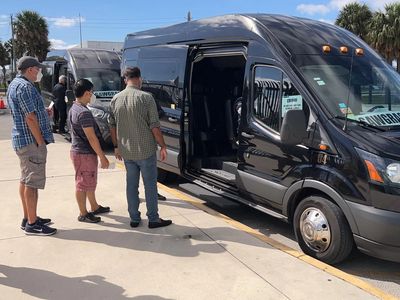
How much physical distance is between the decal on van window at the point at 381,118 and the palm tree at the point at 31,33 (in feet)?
158

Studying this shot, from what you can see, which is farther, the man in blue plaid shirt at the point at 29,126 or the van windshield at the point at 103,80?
the van windshield at the point at 103,80

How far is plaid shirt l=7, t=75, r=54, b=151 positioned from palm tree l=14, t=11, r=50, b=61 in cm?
4682

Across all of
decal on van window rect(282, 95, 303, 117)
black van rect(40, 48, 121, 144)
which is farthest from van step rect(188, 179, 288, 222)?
black van rect(40, 48, 121, 144)

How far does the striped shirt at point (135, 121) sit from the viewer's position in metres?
4.84

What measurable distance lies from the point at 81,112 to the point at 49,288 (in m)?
1.95

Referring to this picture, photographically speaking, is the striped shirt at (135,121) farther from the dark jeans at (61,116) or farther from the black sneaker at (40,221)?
the dark jeans at (61,116)

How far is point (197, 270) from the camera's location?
4090 millimetres

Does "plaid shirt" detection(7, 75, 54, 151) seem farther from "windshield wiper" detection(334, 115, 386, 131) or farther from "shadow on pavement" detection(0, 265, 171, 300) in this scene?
"windshield wiper" detection(334, 115, 386, 131)

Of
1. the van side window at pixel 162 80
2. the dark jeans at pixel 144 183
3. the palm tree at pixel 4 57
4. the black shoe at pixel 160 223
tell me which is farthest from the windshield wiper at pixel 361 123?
the palm tree at pixel 4 57

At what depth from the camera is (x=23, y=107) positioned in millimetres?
4527

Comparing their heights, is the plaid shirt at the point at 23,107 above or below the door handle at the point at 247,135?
above

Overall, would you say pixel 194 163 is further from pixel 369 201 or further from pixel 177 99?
pixel 369 201

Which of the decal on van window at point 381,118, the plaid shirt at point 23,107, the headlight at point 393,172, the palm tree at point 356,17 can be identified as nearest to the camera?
the headlight at point 393,172

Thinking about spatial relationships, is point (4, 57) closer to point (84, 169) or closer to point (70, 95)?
point (70, 95)
